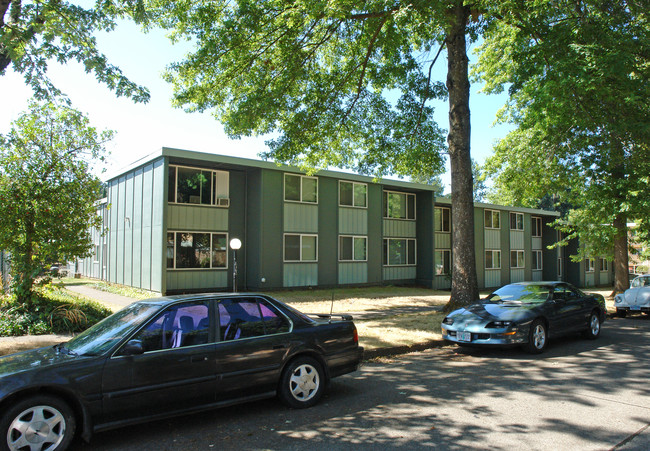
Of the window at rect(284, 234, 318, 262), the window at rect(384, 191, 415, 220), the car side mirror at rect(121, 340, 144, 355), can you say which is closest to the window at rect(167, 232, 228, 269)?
the window at rect(284, 234, 318, 262)

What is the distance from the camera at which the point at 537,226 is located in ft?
118

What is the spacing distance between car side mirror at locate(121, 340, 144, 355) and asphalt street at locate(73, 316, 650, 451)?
2.92 ft

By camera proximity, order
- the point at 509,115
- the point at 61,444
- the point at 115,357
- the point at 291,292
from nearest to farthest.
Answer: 1. the point at 61,444
2. the point at 115,357
3. the point at 291,292
4. the point at 509,115

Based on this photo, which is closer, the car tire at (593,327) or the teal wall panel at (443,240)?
the car tire at (593,327)

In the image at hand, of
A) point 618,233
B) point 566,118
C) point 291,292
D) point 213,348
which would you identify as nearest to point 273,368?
point 213,348

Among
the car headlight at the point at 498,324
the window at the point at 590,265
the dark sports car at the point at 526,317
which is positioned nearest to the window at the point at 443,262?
the window at the point at 590,265

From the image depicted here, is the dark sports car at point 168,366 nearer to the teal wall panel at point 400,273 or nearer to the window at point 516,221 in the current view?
the teal wall panel at point 400,273

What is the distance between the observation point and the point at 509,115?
73.5 feet

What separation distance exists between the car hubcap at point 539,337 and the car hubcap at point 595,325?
2500mm

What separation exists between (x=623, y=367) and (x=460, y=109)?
323 inches

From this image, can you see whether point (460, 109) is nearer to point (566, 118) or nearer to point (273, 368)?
point (566, 118)

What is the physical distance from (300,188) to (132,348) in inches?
715

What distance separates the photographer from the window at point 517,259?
110 ft

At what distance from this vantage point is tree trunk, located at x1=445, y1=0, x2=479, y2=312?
12873mm
